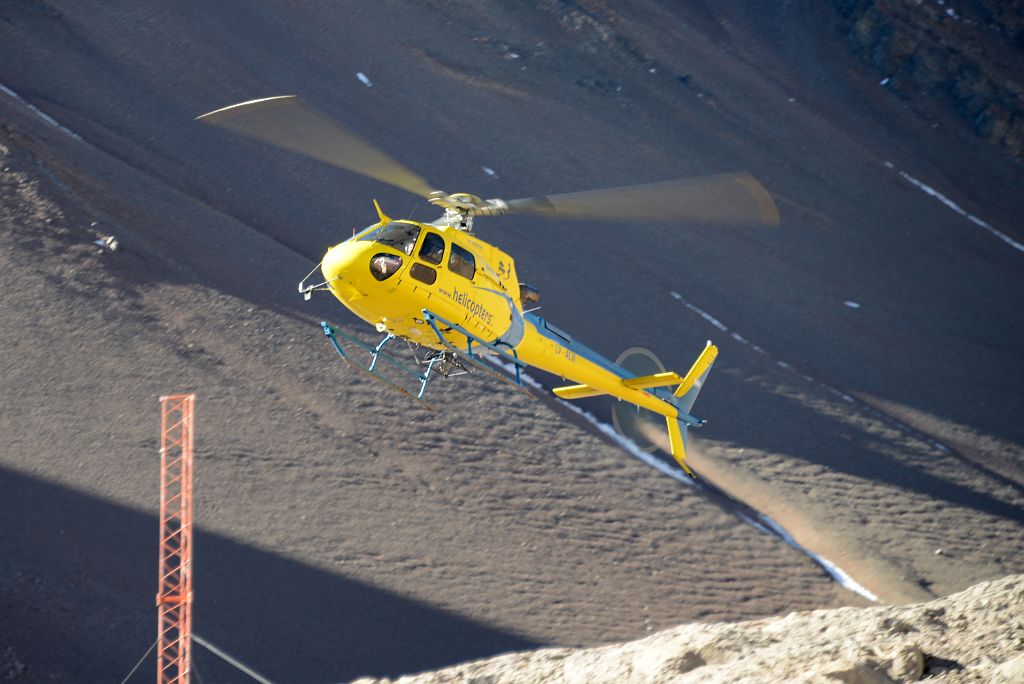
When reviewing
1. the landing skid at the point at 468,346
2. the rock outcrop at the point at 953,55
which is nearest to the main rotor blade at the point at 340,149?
the landing skid at the point at 468,346

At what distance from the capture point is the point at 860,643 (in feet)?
58.1

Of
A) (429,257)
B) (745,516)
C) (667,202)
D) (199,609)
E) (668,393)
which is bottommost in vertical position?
(199,609)

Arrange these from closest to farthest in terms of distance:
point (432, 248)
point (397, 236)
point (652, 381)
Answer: point (397, 236)
point (432, 248)
point (652, 381)

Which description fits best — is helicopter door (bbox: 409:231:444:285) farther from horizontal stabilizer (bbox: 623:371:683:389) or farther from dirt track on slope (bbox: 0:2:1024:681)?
dirt track on slope (bbox: 0:2:1024:681)

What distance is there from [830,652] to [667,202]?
6620 mm

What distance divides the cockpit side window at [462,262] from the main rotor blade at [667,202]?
954 mm

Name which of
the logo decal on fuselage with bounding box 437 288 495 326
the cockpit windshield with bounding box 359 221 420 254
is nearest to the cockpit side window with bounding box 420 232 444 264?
the cockpit windshield with bounding box 359 221 420 254

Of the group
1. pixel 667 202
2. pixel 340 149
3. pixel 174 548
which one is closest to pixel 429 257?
pixel 340 149

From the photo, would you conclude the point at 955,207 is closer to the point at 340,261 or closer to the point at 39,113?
the point at 39,113

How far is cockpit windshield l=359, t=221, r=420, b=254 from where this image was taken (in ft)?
56.0

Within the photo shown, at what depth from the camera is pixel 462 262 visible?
17875 mm

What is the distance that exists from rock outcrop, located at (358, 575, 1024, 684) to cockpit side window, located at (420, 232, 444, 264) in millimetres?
6917

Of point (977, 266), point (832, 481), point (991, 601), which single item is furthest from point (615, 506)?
point (977, 266)

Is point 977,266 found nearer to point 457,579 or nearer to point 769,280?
point 769,280
